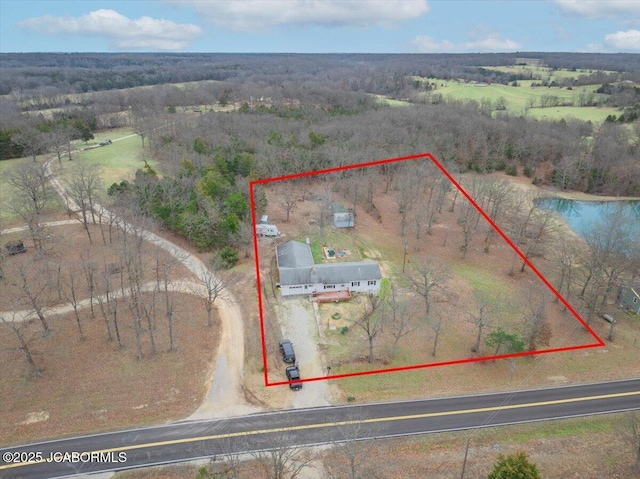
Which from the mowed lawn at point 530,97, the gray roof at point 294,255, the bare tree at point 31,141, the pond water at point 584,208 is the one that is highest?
the mowed lawn at point 530,97

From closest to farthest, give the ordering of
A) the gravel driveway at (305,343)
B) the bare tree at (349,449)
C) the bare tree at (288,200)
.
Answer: the bare tree at (349,449) < the gravel driveway at (305,343) < the bare tree at (288,200)

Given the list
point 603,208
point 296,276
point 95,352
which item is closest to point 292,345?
point 296,276

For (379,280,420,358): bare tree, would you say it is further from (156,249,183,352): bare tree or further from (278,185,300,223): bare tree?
(278,185,300,223): bare tree

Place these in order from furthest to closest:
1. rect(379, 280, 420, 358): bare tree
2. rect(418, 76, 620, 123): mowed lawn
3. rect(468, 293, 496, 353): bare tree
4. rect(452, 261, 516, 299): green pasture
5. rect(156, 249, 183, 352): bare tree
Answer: rect(418, 76, 620, 123): mowed lawn < rect(452, 261, 516, 299): green pasture < rect(379, 280, 420, 358): bare tree < rect(156, 249, 183, 352): bare tree < rect(468, 293, 496, 353): bare tree

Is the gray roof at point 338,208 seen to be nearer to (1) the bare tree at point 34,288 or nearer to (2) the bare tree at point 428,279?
(2) the bare tree at point 428,279

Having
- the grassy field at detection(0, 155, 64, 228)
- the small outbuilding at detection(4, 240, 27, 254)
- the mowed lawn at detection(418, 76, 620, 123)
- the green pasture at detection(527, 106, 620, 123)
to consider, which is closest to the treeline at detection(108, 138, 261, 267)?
the grassy field at detection(0, 155, 64, 228)

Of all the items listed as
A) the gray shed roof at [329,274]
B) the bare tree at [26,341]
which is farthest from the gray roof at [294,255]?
the bare tree at [26,341]

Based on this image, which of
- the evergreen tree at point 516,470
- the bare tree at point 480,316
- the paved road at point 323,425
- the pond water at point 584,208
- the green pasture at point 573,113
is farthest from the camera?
the green pasture at point 573,113
